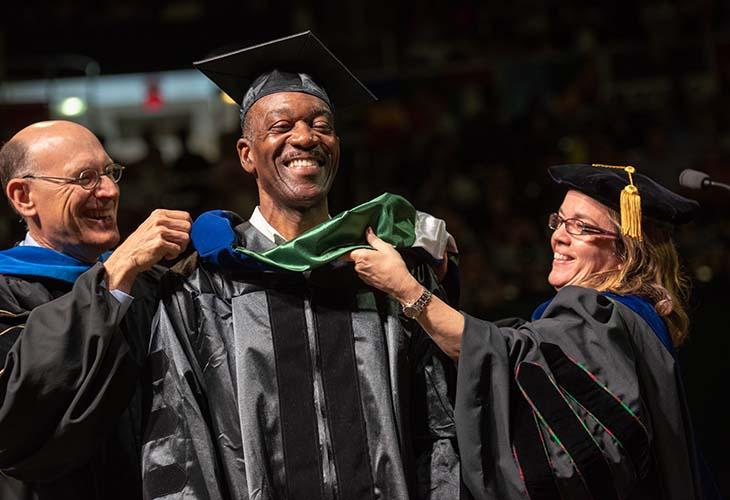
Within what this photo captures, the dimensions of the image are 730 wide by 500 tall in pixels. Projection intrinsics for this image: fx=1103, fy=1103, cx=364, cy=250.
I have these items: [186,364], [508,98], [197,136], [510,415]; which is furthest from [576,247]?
[197,136]

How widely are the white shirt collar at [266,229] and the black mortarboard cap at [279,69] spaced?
30 centimetres

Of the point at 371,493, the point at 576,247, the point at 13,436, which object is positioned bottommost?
the point at 371,493

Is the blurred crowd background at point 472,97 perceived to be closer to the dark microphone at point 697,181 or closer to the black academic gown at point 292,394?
the dark microphone at point 697,181

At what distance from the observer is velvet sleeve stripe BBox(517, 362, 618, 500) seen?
279 centimetres

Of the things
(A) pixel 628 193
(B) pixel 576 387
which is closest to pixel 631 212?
(A) pixel 628 193

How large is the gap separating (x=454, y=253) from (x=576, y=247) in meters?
0.36

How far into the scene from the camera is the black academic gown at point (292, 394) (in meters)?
2.79

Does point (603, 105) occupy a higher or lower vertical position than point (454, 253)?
higher

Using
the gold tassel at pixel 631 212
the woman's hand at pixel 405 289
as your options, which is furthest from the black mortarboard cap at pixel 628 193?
the woman's hand at pixel 405 289

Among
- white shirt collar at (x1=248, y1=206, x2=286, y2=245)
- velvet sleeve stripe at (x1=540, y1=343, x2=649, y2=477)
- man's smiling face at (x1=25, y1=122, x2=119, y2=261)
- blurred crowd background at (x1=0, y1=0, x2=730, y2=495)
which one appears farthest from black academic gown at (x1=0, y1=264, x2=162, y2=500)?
blurred crowd background at (x1=0, y1=0, x2=730, y2=495)

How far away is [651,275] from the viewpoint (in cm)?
323

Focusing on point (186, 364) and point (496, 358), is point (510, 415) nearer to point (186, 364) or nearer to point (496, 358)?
point (496, 358)

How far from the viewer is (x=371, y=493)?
282 centimetres

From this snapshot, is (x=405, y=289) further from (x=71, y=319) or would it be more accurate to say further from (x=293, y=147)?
(x=71, y=319)
